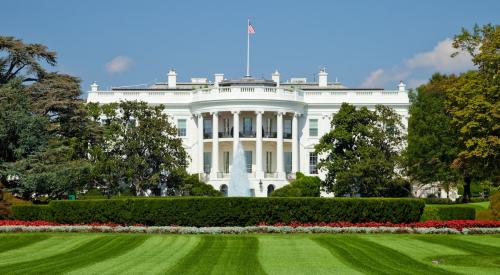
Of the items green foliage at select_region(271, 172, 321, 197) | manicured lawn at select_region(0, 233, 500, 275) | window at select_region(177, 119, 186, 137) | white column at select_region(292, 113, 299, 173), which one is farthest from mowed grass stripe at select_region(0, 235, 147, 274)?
window at select_region(177, 119, 186, 137)

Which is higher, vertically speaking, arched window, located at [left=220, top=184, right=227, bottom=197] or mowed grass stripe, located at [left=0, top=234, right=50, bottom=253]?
arched window, located at [left=220, top=184, right=227, bottom=197]

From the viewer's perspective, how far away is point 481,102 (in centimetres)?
4116

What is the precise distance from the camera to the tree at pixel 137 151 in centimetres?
5453

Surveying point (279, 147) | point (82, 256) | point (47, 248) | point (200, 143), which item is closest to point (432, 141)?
point (279, 147)

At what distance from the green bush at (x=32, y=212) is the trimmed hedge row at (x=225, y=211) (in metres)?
0.22

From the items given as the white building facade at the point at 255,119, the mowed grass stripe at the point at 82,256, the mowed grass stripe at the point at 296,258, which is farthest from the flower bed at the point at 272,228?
the white building facade at the point at 255,119

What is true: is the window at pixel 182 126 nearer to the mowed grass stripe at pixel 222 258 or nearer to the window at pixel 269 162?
the window at pixel 269 162

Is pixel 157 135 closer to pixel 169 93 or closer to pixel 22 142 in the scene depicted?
pixel 22 142

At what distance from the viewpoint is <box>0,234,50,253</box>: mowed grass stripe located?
83.5 feet

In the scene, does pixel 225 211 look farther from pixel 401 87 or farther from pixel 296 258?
pixel 401 87

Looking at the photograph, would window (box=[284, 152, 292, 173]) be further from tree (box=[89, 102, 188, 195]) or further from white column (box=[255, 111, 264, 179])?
tree (box=[89, 102, 188, 195])

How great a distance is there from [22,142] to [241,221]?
1522cm

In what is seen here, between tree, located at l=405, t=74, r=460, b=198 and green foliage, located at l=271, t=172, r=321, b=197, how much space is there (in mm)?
7437

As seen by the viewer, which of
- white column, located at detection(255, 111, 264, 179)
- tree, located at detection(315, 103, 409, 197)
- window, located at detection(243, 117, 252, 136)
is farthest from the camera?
window, located at detection(243, 117, 252, 136)
